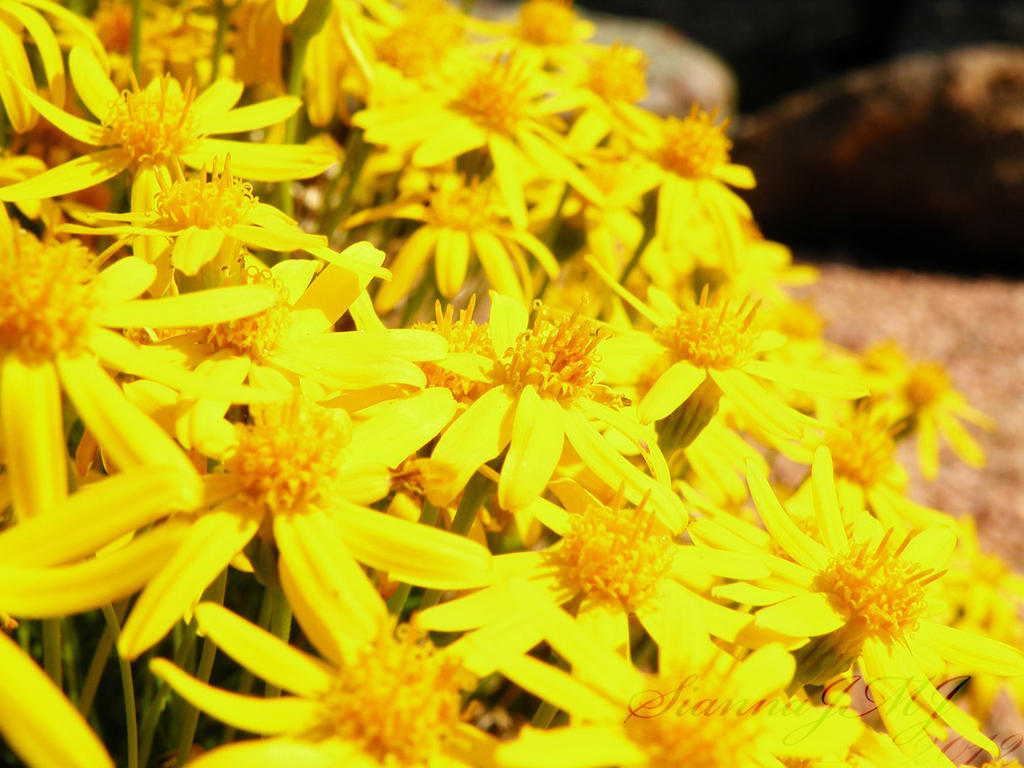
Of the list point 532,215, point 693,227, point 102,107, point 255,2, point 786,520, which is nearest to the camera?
point 786,520

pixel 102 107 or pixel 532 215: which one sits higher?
pixel 102 107

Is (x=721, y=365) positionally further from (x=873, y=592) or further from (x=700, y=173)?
(x=700, y=173)

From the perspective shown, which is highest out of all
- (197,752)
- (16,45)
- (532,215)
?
(16,45)

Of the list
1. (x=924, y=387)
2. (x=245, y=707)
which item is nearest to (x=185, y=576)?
(x=245, y=707)

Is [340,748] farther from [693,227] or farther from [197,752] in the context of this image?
[693,227]

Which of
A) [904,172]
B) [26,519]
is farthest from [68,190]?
[904,172]

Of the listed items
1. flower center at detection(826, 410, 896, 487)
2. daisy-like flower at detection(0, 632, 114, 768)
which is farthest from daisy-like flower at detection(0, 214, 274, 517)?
flower center at detection(826, 410, 896, 487)

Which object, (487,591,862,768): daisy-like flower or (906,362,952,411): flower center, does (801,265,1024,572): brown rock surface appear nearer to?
(906,362,952,411): flower center
